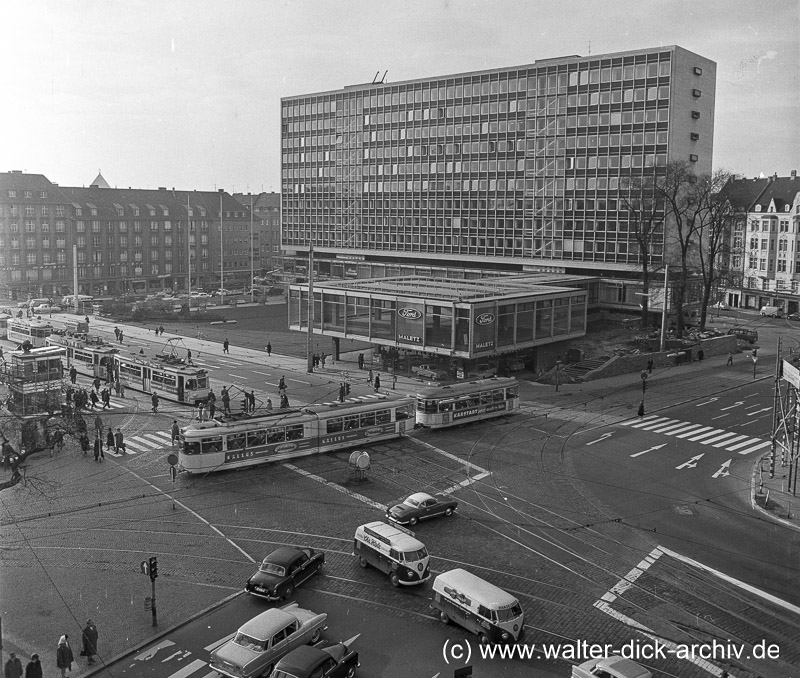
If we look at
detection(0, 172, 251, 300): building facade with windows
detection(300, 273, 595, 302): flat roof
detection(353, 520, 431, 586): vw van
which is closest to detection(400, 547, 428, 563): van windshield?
detection(353, 520, 431, 586): vw van

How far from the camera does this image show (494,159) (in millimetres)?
89375

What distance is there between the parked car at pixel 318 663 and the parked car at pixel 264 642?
775 millimetres

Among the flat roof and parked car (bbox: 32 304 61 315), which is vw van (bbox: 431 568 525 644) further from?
parked car (bbox: 32 304 61 315)

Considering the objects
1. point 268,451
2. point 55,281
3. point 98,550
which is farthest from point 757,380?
point 55,281

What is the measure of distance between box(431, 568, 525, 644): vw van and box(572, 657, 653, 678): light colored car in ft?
7.83

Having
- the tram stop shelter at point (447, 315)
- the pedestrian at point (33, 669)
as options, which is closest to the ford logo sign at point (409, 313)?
the tram stop shelter at point (447, 315)

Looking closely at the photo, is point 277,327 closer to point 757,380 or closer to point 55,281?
point 55,281

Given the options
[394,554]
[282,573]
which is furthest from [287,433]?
[282,573]

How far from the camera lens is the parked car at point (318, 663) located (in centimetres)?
1819

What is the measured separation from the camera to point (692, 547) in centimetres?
2806

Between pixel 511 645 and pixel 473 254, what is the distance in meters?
75.6

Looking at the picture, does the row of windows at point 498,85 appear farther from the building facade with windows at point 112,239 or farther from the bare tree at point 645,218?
the building facade with windows at point 112,239

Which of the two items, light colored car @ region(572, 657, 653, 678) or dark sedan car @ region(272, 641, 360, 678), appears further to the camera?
dark sedan car @ region(272, 641, 360, 678)

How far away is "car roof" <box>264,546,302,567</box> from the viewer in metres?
23.8
